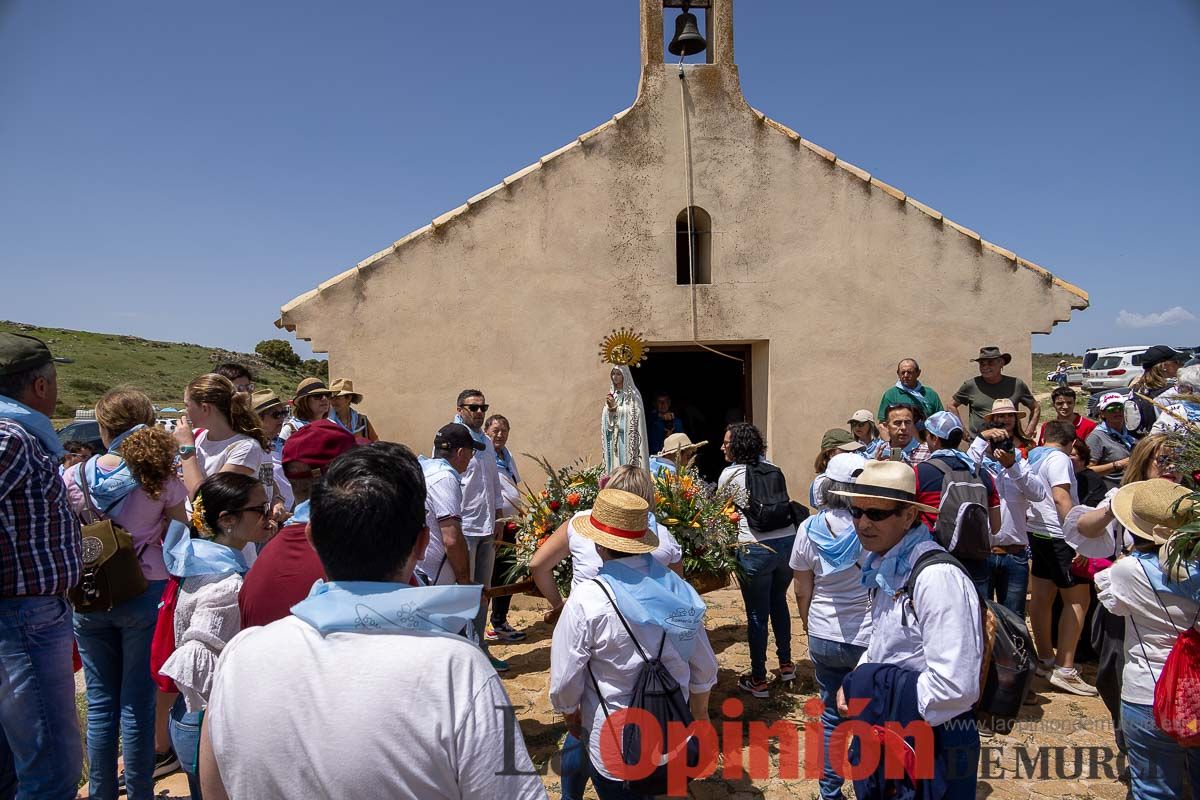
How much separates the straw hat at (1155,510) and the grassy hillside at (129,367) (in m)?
39.3

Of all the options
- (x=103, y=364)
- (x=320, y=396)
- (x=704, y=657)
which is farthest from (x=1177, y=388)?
(x=103, y=364)

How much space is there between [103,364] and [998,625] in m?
57.2

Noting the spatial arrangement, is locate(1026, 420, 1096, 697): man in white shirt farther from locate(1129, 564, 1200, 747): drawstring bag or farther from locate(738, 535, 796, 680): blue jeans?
locate(1129, 564, 1200, 747): drawstring bag

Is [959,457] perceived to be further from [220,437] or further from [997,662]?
[220,437]

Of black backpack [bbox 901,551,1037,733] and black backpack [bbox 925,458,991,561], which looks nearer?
black backpack [bbox 901,551,1037,733]

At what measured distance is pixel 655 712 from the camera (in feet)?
9.29

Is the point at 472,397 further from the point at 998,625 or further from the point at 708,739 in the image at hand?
the point at 998,625

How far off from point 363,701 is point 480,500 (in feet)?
15.6

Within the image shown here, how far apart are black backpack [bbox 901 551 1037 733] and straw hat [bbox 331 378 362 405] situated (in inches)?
223

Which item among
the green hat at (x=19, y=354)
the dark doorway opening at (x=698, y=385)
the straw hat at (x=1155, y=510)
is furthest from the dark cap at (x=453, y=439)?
the dark doorway opening at (x=698, y=385)

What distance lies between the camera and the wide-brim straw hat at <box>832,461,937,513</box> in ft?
9.22

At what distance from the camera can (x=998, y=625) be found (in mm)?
2686

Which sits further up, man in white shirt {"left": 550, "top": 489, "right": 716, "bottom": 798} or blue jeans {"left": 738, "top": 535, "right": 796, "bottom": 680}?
man in white shirt {"left": 550, "top": 489, "right": 716, "bottom": 798}

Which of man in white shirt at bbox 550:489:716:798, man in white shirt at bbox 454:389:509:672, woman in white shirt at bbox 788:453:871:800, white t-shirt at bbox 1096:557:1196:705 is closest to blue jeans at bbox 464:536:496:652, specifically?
man in white shirt at bbox 454:389:509:672
